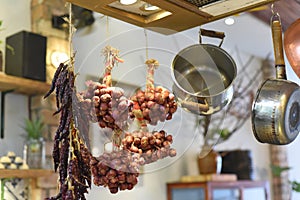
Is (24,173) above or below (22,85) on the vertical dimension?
below

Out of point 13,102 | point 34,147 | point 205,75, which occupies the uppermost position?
point 13,102

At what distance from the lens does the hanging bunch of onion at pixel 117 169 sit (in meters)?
1.09

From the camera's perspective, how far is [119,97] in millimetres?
1108

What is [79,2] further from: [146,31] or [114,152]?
[114,152]

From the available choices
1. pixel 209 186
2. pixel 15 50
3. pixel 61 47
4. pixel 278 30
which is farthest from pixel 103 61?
pixel 209 186

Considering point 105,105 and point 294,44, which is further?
point 294,44

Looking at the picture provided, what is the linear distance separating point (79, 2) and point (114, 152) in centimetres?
37

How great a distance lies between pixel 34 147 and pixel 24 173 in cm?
18

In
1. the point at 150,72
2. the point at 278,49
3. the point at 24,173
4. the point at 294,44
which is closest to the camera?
the point at 150,72

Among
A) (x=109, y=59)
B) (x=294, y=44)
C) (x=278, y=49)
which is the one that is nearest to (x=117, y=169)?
(x=109, y=59)

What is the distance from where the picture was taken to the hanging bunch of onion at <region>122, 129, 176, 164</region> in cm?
111

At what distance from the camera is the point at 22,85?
2182 mm

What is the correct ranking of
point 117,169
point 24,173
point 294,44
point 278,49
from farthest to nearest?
point 24,173 → point 294,44 → point 278,49 → point 117,169

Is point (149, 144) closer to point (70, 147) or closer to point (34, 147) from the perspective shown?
point (70, 147)
